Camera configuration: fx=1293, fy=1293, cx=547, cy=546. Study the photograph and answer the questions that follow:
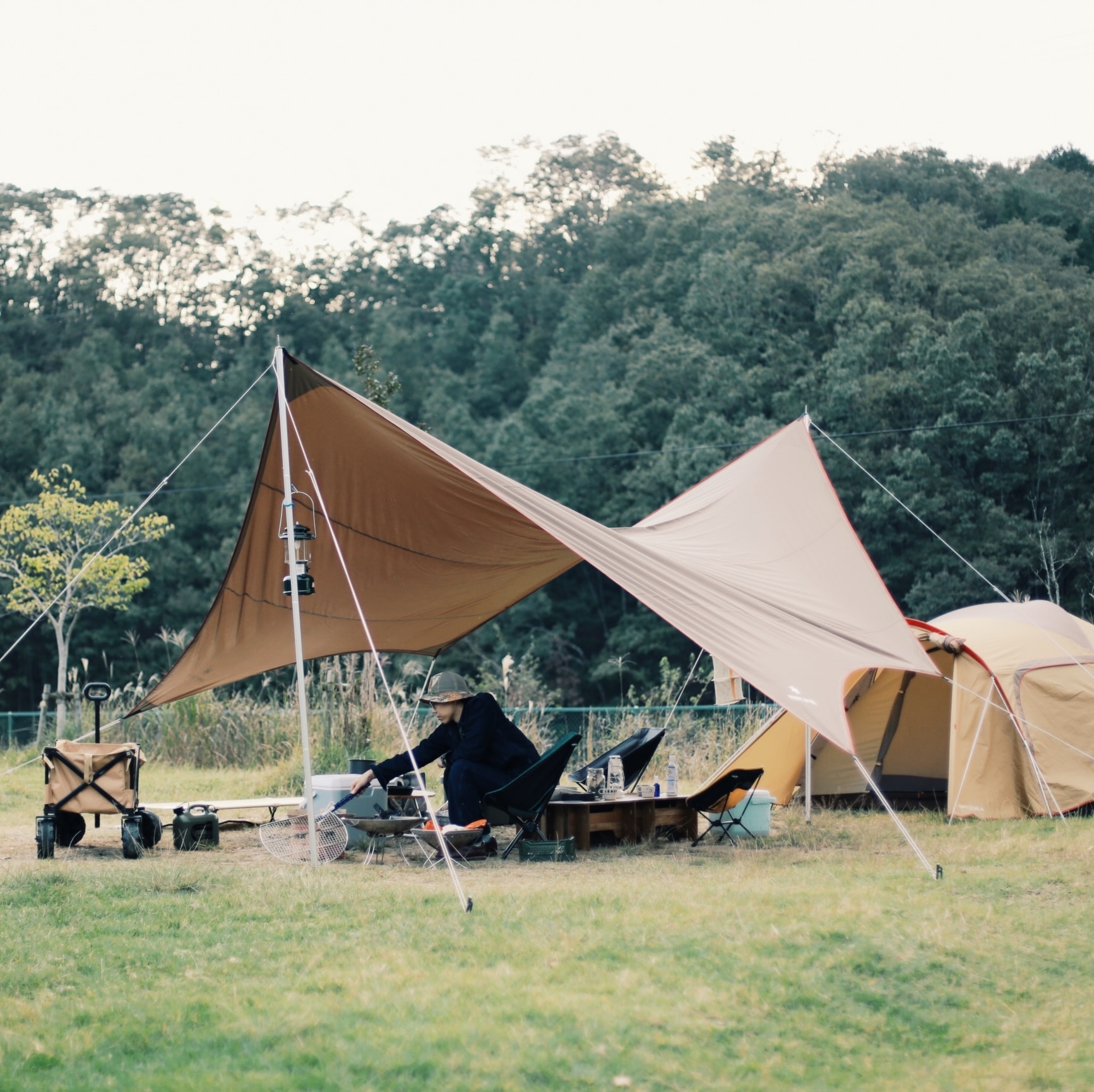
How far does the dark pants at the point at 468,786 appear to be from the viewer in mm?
6004

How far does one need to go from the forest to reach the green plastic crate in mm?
13951

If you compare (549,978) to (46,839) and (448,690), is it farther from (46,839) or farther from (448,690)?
(46,839)

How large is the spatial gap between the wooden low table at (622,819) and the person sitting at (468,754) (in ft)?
1.02

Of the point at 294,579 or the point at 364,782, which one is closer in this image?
the point at 294,579

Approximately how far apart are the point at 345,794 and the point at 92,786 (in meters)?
1.26

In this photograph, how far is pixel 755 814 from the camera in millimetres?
6602

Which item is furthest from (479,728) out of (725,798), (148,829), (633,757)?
(148,829)

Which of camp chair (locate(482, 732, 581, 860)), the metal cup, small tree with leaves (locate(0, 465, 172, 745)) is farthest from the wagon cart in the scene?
small tree with leaves (locate(0, 465, 172, 745))

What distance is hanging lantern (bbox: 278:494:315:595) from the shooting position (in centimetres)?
589

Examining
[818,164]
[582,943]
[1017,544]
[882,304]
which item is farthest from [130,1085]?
[818,164]

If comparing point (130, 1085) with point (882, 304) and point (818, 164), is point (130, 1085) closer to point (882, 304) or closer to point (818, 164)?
point (882, 304)

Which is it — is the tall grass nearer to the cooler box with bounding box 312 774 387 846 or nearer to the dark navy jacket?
the cooler box with bounding box 312 774 387 846

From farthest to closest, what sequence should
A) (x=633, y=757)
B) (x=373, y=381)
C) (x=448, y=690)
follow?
(x=373, y=381) < (x=633, y=757) < (x=448, y=690)

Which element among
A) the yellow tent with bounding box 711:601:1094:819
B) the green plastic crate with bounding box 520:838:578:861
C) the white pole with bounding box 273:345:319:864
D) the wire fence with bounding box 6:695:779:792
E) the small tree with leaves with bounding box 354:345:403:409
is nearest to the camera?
the white pole with bounding box 273:345:319:864
